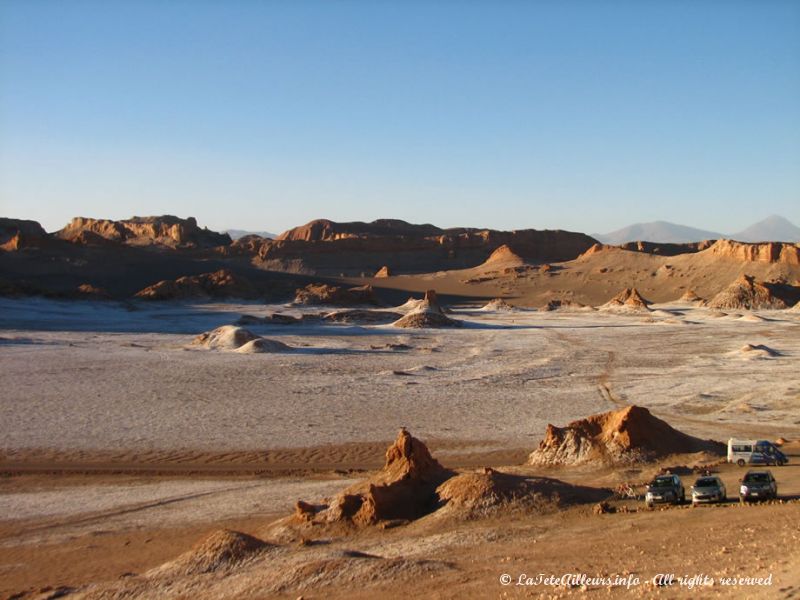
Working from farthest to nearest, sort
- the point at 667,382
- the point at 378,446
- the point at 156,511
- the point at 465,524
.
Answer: the point at 667,382 → the point at 378,446 → the point at 156,511 → the point at 465,524

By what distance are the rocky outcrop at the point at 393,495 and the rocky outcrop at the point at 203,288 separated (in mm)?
52119

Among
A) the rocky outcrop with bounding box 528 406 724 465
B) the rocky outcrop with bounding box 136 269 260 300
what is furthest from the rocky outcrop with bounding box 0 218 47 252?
the rocky outcrop with bounding box 528 406 724 465

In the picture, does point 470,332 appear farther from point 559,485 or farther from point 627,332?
point 559,485

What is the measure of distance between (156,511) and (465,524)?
5613mm

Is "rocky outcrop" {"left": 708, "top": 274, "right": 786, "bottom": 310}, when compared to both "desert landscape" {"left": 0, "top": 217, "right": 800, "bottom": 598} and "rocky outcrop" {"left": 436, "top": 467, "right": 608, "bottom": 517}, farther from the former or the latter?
"rocky outcrop" {"left": 436, "top": 467, "right": 608, "bottom": 517}

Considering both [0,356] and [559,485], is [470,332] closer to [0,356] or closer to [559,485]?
[0,356]

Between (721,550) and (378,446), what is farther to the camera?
(378,446)

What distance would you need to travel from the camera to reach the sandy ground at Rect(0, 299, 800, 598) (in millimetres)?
9727

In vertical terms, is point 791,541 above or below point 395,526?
above

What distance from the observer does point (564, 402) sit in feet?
80.5

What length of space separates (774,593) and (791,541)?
7.52 ft

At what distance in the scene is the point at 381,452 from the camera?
18.8 m

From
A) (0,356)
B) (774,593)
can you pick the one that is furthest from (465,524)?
(0,356)

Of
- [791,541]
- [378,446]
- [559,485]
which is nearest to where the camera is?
[791,541]
